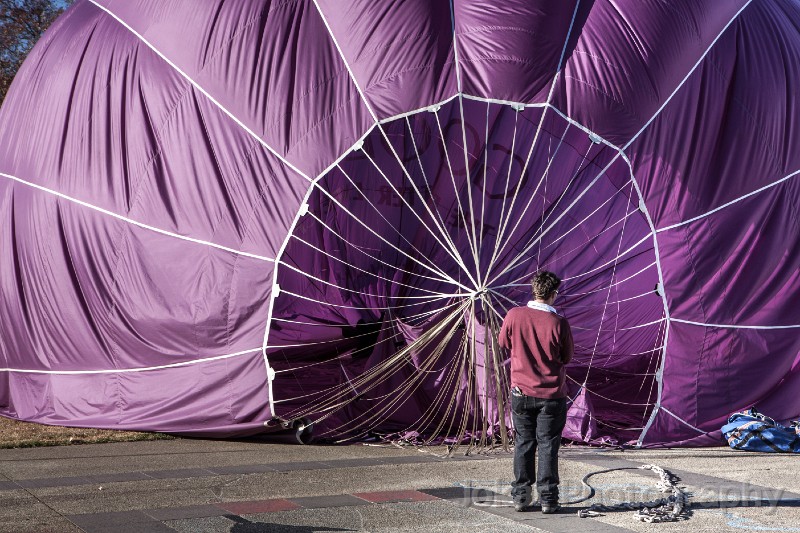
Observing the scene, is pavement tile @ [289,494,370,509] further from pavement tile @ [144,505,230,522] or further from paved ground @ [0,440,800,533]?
pavement tile @ [144,505,230,522]

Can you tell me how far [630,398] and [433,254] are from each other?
2.57 meters

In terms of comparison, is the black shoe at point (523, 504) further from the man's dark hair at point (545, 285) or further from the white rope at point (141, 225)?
the white rope at point (141, 225)

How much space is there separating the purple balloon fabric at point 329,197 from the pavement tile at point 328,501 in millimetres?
1953

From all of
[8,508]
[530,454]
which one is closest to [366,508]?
[530,454]

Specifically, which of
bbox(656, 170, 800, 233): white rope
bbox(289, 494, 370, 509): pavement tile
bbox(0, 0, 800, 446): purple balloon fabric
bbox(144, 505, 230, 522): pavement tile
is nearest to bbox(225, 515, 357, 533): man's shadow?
bbox(144, 505, 230, 522): pavement tile

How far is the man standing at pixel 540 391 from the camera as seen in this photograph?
5.49m

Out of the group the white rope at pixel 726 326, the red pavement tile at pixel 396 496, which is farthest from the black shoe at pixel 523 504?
the white rope at pixel 726 326

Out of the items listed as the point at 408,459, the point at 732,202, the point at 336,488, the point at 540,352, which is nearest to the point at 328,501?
the point at 336,488

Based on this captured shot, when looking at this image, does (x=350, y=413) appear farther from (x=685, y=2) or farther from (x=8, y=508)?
(x=685, y=2)

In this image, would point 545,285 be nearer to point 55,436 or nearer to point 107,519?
point 107,519

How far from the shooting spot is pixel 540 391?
5496 mm

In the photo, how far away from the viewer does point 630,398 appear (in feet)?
31.3

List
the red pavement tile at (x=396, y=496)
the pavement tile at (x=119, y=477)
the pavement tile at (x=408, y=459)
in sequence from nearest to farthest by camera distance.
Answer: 1. the red pavement tile at (x=396, y=496)
2. the pavement tile at (x=119, y=477)
3. the pavement tile at (x=408, y=459)

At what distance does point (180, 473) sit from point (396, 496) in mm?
1508
